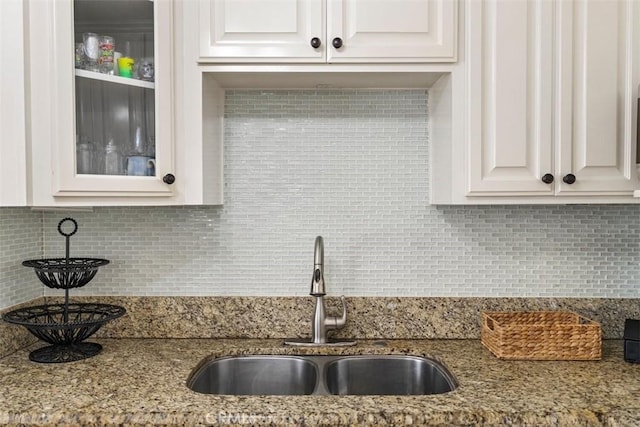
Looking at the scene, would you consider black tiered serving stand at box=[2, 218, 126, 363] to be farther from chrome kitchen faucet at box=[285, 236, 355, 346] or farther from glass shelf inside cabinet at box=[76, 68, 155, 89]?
chrome kitchen faucet at box=[285, 236, 355, 346]

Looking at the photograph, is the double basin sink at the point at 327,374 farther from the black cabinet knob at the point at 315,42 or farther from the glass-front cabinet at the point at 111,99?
the black cabinet knob at the point at 315,42

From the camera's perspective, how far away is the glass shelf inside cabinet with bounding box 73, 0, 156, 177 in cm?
150

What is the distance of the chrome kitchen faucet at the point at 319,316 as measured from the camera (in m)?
1.72

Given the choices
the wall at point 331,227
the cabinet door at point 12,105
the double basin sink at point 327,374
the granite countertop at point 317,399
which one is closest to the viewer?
the granite countertop at point 317,399

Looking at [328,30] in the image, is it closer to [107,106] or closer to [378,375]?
[107,106]

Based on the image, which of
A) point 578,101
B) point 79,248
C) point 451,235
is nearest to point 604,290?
point 451,235

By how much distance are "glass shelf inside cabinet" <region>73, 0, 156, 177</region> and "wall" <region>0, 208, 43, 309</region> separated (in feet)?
1.41

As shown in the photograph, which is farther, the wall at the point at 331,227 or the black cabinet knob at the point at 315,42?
the wall at the point at 331,227

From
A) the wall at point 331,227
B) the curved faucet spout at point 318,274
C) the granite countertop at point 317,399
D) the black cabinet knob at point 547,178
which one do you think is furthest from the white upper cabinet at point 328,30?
the granite countertop at point 317,399

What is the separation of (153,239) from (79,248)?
0.88ft

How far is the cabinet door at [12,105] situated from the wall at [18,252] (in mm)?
291

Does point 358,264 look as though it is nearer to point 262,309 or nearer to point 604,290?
point 262,309

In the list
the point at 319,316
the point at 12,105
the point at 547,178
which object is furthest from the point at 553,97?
the point at 12,105

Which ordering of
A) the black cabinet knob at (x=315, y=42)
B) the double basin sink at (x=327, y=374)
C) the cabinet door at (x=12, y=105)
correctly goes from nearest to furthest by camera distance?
the cabinet door at (x=12, y=105) < the black cabinet knob at (x=315, y=42) < the double basin sink at (x=327, y=374)
